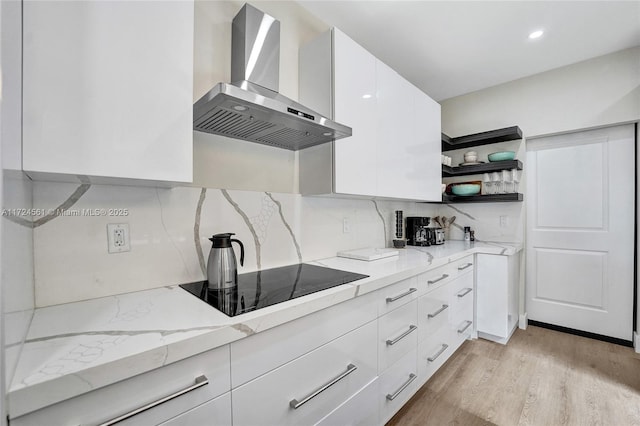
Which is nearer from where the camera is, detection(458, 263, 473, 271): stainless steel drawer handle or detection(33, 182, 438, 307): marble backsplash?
detection(33, 182, 438, 307): marble backsplash

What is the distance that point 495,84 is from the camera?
299 cm

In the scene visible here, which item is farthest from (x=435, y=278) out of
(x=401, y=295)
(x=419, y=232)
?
(x=419, y=232)

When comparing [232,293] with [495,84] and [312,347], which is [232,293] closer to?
[312,347]

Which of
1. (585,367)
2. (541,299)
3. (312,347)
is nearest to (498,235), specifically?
(541,299)

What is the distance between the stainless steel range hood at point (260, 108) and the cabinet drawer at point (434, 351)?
1.44 meters

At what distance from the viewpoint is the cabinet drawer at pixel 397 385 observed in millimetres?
1438

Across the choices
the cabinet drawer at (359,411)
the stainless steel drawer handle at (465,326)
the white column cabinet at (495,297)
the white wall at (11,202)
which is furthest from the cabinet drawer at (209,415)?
the white column cabinet at (495,297)

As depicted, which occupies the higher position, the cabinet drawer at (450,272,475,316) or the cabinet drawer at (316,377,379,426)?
the cabinet drawer at (450,272,475,316)

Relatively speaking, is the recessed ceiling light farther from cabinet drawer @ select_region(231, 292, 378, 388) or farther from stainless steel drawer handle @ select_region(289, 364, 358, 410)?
stainless steel drawer handle @ select_region(289, 364, 358, 410)

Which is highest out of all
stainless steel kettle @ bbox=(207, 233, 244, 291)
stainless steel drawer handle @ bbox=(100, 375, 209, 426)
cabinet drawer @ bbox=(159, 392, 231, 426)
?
stainless steel kettle @ bbox=(207, 233, 244, 291)

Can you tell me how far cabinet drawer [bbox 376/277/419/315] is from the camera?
141cm

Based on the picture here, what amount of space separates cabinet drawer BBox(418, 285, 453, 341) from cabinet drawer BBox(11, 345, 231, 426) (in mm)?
1296

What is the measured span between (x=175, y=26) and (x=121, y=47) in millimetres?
213

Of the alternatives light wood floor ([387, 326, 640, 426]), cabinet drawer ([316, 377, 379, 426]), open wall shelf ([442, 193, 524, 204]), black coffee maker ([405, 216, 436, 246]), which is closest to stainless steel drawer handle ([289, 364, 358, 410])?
cabinet drawer ([316, 377, 379, 426])
